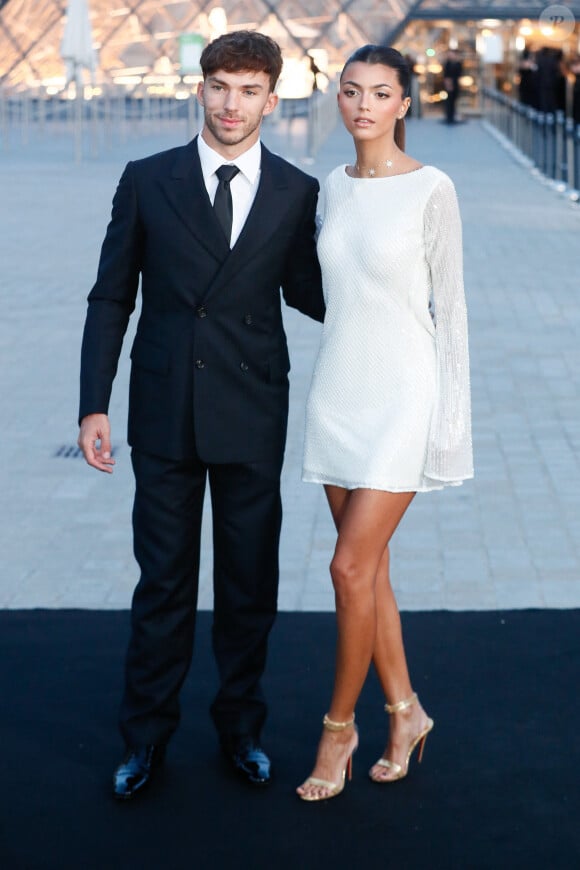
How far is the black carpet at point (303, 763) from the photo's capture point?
3582mm

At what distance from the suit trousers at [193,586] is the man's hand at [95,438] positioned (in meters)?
0.10

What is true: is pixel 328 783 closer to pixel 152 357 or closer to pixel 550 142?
pixel 152 357

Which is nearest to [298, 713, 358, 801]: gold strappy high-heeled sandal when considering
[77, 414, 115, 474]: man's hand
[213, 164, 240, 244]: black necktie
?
[77, 414, 115, 474]: man's hand

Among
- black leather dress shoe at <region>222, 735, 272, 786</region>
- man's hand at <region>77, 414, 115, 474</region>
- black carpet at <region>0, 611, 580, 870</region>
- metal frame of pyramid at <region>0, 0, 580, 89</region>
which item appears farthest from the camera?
metal frame of pyramid at <region>0, 0, 580, 89</region>

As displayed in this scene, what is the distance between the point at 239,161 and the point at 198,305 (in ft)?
1.12

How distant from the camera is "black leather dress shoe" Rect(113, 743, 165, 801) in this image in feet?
12.6

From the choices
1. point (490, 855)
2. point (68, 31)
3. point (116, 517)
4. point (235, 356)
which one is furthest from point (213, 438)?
point (68, 31)

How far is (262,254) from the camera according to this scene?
379cm

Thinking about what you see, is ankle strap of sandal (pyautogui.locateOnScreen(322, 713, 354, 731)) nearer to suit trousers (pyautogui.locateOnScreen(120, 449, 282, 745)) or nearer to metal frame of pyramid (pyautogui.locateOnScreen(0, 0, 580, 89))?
suit trousers (pyautogui.locateOnScreen(120, 449, 282, 745))

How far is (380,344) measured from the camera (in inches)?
146

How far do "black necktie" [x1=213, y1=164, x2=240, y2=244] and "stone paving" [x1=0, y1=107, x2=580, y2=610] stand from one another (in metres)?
1.86

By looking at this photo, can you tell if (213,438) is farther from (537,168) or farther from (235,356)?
(537,168)

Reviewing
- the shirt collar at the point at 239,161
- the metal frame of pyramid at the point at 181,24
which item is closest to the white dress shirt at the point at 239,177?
the shirt collar at the point at 239,161

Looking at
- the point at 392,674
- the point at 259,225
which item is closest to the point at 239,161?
the point at 259,225
